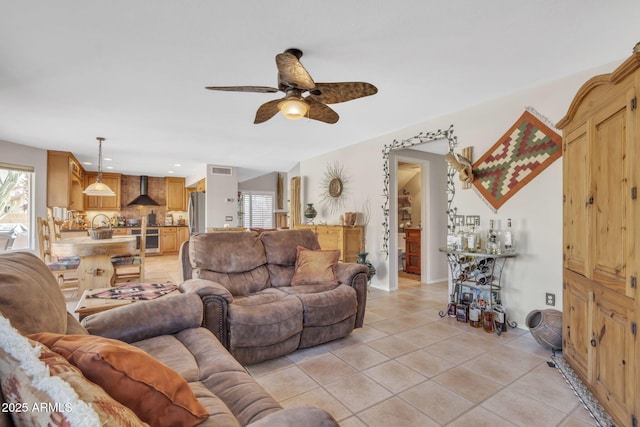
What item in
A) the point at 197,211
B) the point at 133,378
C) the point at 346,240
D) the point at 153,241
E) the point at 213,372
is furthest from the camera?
the point at 153,241

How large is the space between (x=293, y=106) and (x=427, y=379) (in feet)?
7.39

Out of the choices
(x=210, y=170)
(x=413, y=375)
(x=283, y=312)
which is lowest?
(x=413, y=375)

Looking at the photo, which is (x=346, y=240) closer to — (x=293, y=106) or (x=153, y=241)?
A: (x=293, y=106)

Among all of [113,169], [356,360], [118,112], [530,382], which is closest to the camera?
[530,382]

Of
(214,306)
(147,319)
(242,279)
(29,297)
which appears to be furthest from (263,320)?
(29,297)

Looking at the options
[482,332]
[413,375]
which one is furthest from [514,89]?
[413,375]

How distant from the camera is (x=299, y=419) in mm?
815

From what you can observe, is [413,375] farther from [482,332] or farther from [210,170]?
[210,170]

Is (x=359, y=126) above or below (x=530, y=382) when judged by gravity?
above

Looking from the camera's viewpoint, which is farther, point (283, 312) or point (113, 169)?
point (113, 169)

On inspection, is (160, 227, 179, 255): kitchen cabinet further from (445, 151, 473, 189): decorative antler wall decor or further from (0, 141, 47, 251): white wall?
(445, 151, 473, 189): decorative antler wall decor

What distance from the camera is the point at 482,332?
3059 mm

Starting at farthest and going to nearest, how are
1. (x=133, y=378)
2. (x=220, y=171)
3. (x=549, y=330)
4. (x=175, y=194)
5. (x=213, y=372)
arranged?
(x=175, y=194), (x=220, y=171), (x=549, y=330), (x=213, y=372), (x=133, y=378)

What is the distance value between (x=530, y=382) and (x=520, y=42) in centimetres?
247
